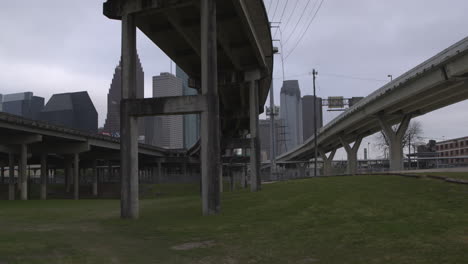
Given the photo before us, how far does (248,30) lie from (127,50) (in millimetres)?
11050

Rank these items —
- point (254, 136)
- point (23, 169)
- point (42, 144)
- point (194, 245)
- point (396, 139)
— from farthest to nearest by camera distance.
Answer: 1. point (42, 144)
2. point (23, 169)
3. point (396, 139)
4. point (254, 136)
5. point (194, 245)

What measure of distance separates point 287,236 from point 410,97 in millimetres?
39882

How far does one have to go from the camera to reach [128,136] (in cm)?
1992

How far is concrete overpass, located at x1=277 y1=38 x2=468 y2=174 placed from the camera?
3662cm

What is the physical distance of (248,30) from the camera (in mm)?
29203

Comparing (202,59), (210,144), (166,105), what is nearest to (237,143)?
(202,59)

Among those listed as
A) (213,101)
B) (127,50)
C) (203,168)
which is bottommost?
(203,168)

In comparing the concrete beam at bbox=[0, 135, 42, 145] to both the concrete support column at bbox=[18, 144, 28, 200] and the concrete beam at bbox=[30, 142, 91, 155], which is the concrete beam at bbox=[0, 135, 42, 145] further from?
the concrete beam at bbox=[30, 142, 91, 155]

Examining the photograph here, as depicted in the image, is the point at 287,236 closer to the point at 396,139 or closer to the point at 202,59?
the point at 202,59

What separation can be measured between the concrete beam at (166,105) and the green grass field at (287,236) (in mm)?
5055

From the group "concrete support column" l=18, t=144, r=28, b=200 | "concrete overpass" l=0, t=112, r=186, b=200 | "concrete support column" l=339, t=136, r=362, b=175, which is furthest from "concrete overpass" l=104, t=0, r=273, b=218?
"concrete support column" l=339, t=136, r=362, b=175

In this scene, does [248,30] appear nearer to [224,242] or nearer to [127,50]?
[127,50]

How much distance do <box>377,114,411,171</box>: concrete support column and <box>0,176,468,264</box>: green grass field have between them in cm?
3905

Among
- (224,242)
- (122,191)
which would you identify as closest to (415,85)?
(122,191)
